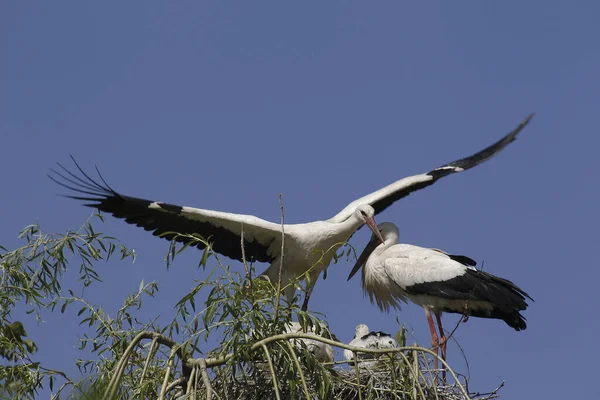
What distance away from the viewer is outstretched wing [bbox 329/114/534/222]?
10.1 meters

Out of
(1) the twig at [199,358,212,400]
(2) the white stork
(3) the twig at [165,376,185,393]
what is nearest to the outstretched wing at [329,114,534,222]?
(2) the white stork

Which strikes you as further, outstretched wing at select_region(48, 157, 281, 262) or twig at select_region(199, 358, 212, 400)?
outstretched wing at select_region(48, 157, 281, 262)

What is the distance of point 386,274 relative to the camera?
9.48 metres

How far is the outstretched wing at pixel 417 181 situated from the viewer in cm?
1009

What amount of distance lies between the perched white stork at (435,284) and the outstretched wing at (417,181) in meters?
0.37

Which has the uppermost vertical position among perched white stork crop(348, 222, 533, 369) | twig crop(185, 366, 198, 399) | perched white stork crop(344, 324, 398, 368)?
perched white stork crop(348, 222, 533, 369)

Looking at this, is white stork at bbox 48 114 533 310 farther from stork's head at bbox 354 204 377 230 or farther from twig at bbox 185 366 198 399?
twig at bbox 185 366 198 399

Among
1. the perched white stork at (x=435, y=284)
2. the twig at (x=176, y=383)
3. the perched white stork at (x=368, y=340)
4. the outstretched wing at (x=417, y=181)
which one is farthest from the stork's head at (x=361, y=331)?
the twig at (x=176, y=383)

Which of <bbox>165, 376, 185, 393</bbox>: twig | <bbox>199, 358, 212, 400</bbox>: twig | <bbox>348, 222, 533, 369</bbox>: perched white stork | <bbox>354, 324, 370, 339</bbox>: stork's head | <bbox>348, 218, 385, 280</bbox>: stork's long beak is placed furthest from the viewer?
<bbox>348, 218, 385, 280</bbox>: stork's long beak

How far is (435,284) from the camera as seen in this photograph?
30.1 feet

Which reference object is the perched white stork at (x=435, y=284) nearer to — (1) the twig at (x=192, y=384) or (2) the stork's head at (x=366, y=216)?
(2) the stork's head at (x=366, y=216)

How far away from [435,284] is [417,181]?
63.1 inches

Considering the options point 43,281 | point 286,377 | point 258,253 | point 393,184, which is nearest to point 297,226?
point 258,253

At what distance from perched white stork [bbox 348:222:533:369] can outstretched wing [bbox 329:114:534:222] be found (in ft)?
1.20
